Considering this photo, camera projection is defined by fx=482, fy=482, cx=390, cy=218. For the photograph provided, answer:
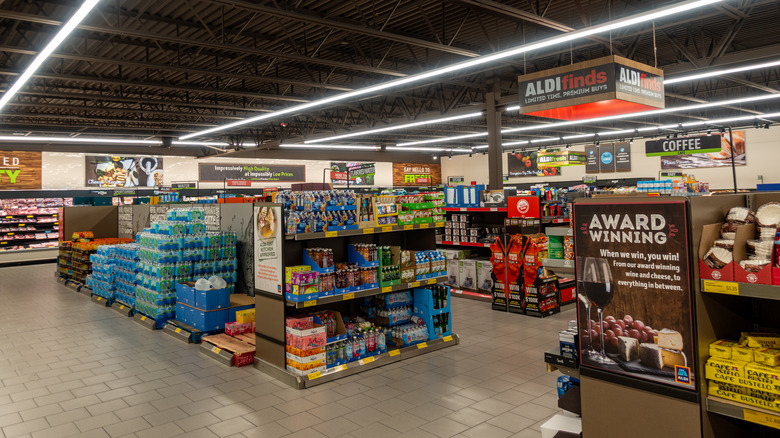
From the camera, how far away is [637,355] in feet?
6.82

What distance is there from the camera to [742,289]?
6.06ft

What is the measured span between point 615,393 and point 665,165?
22257mm

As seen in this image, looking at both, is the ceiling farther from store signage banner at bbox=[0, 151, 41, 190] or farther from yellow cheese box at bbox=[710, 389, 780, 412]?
yellow cheese box at bbox=[710, 389, 780, 412]

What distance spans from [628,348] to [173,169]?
74.9 feet

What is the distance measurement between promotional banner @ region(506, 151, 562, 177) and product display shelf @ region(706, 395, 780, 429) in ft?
76.1

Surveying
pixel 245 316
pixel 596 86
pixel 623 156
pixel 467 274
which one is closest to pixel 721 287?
pixel 596 86

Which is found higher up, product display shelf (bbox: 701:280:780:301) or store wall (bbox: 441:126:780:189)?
store wall (bbox: 441:126:780:189)

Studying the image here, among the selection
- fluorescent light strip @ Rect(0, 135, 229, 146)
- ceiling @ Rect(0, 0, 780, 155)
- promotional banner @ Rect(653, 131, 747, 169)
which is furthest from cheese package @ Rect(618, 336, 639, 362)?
fluorescent light strip @ Rect(0, 135, 229, 146)

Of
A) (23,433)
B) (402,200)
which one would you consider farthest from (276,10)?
(23,433)

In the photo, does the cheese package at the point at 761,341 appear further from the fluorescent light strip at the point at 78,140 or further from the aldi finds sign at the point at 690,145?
the fluorescent light strip at the point at 78,140

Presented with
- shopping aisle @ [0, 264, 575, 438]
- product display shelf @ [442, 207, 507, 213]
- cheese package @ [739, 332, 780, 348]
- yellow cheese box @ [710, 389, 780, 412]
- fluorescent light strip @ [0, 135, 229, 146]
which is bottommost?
shopping aisle @ [0, 264, 575, 438]

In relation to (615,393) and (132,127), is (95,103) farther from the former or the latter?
(615,393)

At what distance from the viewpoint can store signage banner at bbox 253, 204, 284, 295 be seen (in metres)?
5.05

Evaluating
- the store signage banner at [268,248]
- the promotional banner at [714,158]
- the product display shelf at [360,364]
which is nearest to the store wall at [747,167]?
the promotional banner at [714,158]
